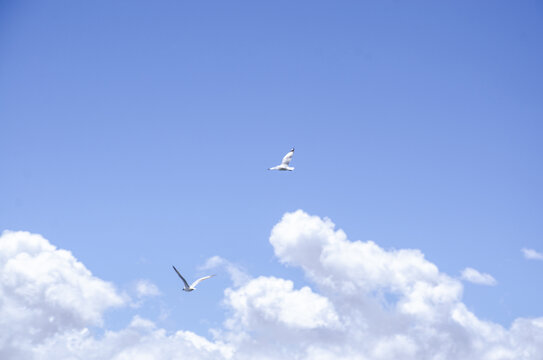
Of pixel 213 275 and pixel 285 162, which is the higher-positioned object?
pixel 285 162

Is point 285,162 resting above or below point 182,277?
above

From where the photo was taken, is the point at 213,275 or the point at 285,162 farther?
the point at 285,162

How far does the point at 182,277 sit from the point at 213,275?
8436mm

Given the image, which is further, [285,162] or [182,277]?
[285,162]

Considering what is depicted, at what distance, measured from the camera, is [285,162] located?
110 metres

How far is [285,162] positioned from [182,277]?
38.4 meters

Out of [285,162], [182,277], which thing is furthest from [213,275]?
[285,162]

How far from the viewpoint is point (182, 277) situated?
104 metres

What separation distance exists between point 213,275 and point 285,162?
3351cm

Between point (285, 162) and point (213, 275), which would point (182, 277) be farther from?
point (285, 162)
